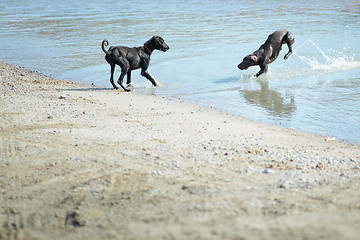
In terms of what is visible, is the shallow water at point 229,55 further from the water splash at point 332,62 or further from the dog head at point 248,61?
the dog head at point 248,61

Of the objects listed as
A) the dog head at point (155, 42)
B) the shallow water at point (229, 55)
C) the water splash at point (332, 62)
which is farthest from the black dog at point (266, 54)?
the dog head at point (155, 42)

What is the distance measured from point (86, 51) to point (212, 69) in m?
5.34

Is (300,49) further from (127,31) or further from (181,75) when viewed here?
(127,31)

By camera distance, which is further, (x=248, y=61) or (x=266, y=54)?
(x=266, y=54)

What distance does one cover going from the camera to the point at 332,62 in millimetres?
12688

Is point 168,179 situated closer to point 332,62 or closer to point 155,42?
point 155,42

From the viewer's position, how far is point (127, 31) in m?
20.4

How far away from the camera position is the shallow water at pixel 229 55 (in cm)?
893

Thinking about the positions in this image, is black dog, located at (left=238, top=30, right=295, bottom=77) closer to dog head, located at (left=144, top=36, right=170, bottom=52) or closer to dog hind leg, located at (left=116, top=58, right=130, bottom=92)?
dog head, located at (left=144, top=36, right=170, bottom=52)

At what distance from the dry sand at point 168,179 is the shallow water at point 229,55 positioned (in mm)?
1824

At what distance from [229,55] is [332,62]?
3.20 m

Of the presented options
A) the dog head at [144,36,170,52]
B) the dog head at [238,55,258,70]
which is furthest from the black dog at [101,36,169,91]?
the dog head at [238,55,258,70]

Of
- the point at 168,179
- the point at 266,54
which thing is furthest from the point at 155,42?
the point at 168,179

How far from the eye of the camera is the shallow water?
8.93m
